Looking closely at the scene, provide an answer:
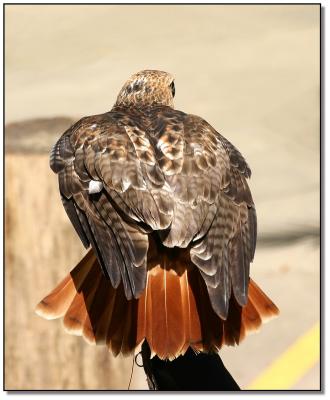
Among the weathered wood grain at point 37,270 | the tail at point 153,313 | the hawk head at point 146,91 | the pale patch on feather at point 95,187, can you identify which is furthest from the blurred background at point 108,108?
the pale patch on feather at point 95,187

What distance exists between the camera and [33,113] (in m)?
4.97

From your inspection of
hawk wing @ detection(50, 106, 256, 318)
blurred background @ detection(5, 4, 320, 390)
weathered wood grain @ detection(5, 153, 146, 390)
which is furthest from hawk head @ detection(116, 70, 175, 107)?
hawk wing @ detection(50, 106, 256, 318)

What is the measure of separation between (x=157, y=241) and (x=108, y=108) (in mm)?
1797

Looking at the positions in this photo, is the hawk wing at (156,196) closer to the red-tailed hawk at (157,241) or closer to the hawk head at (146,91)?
the red-tailed hawk at (157,241)

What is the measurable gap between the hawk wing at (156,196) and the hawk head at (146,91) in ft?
2.10

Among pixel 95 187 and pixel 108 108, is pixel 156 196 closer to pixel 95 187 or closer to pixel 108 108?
pixel 95 187

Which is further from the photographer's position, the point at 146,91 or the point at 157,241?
the point at 146,91

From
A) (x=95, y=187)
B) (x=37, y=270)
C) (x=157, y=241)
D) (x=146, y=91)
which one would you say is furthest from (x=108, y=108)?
(x=157, y=241)

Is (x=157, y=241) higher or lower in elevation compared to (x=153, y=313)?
higher

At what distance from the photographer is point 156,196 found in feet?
11.3

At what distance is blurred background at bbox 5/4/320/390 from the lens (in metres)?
4.77

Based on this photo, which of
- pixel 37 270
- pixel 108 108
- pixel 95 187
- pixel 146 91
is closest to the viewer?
pixel 95 187

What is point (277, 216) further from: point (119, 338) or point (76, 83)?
point (119, 338)

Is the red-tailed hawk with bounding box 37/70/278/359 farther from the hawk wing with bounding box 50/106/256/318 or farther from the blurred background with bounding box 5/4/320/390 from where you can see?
the blurred background with bounding box 5/4/320/390
